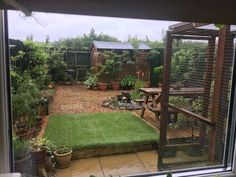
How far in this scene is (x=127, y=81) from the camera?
212 cm

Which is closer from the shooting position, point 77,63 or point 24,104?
point 24,104

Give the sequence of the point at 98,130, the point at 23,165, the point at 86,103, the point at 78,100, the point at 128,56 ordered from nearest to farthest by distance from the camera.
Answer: the point at 23,165, the point at 128,56, the point at 78,100, the point at 86,103, the point at 98,130

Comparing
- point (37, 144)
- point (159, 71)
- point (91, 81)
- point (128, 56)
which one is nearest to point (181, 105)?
point (159, 71)

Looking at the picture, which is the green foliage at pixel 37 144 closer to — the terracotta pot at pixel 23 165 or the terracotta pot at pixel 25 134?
the terracotta pot at pixel 25 134

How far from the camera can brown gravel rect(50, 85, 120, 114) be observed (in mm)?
1812

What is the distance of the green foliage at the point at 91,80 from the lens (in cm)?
165

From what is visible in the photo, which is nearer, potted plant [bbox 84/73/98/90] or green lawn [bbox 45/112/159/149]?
potted plant [bbox 84/73/98/90]

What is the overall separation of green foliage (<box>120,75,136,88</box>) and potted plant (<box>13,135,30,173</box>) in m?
1.06

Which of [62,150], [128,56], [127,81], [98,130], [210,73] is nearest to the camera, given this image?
[210,73]

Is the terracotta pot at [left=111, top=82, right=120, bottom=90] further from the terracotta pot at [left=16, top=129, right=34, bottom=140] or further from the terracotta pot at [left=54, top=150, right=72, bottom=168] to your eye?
the terracotta pot at [left=16, top=129, right=34, bottom=140]

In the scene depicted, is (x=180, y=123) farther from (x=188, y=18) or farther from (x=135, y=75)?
(x=188, y=18)

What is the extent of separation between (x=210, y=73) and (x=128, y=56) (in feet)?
2.04

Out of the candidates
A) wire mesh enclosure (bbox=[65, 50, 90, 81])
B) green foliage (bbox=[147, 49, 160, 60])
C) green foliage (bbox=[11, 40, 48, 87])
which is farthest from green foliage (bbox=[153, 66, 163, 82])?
green foliage (bbox=[11, 40, 48, 87])

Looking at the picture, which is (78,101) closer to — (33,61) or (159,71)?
(159,71)
